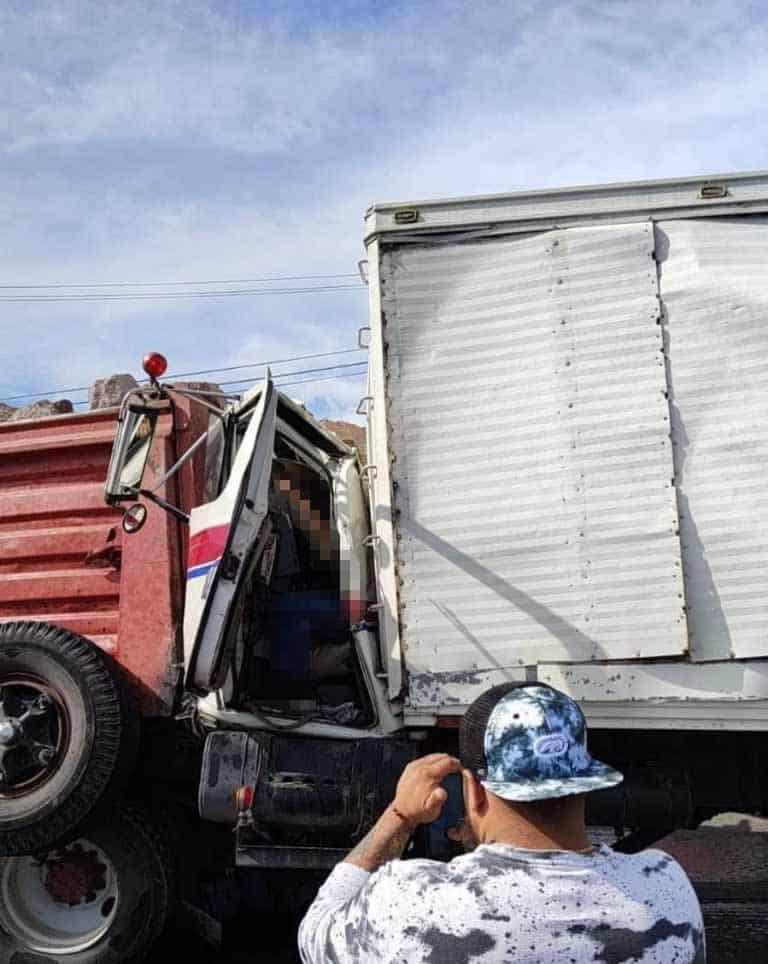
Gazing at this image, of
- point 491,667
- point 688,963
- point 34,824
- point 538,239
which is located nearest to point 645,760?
point 491,667

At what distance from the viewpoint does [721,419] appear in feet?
13.8

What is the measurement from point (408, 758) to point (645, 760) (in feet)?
3.23

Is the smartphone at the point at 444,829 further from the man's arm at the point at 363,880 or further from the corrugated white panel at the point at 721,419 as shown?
the man's arm at the point at 363,880

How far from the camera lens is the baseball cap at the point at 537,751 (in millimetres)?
1637

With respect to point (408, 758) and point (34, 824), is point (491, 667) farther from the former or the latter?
point (34, 824)

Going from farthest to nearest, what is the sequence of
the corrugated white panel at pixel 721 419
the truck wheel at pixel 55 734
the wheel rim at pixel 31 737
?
the wheel rim at pixel 31 737
the truck wheel at pixel 55 734
the corrugated white panel at pixel 721 419

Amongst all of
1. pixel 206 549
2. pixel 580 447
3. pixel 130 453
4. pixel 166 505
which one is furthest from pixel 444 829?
pixel 130 453

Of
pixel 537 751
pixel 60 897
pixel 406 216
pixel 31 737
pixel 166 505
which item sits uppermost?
pixel 406 216

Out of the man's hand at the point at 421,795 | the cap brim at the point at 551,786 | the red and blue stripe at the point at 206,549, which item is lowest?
the man's hand at the point at 421,795

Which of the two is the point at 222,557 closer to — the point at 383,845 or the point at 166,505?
the point at 166,505

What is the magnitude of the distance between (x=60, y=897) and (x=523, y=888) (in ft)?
12.5

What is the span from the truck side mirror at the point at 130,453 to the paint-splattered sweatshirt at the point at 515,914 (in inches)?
122

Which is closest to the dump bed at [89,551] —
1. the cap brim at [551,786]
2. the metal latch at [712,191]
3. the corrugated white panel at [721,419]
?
the corrugated white panel at [721,419]

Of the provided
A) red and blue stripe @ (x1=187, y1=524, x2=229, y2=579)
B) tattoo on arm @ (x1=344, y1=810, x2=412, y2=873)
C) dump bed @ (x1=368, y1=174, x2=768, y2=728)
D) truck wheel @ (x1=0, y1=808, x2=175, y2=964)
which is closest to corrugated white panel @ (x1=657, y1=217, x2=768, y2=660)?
dump bed @ (x1=368, y1=174, x2=768, y2=728)
